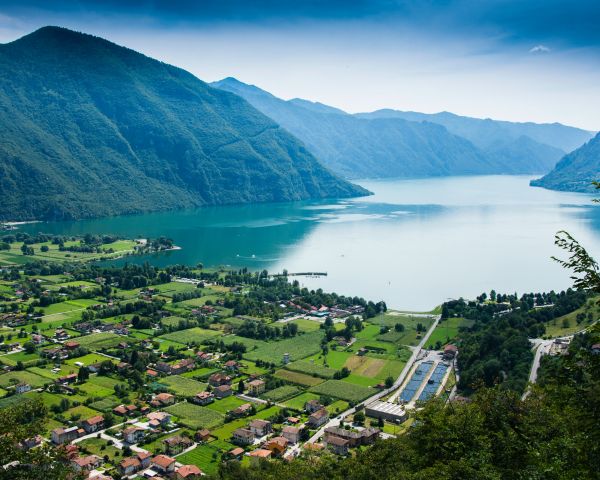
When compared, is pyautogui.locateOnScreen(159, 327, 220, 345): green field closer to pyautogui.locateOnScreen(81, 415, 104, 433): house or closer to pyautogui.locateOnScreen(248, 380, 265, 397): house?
pyautogui.locateOnScreen(248, 380, 265, 397): house

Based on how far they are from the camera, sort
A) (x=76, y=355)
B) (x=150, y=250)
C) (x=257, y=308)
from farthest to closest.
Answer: (x=150, y=250)
(x=257, y=308)
(x=76, y=355)

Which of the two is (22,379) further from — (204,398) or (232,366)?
(232,366)

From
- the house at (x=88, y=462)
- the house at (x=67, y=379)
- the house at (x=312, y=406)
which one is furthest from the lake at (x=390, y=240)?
the house at (x=88, y=462)

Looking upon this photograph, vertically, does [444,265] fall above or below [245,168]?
below

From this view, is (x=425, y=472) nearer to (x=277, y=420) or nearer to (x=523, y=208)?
(x=277, y=420)

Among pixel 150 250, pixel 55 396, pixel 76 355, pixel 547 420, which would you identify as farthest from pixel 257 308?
pixel 547 420

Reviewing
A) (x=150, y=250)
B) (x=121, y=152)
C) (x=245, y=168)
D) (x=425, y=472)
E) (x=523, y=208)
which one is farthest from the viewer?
(x=245, y=168)

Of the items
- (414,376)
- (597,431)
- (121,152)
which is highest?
(121,152)

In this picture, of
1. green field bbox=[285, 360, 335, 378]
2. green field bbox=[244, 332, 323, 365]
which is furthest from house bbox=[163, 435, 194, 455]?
green field bbox=[244, 332, 323, 365]
